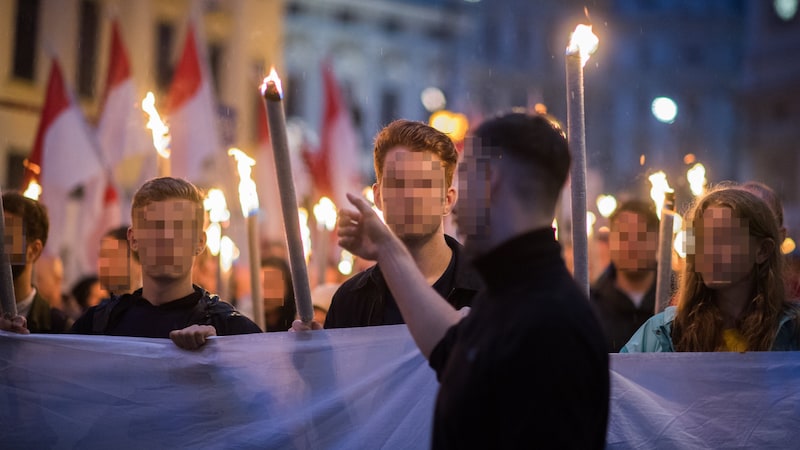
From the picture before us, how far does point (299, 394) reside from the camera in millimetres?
3623

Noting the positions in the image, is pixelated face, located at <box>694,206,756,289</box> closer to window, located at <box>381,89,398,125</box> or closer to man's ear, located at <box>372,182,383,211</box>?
man's ear, located at <box>372,182,383,211</box>

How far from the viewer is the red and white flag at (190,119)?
11.1 meters

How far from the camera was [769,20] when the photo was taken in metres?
53.3

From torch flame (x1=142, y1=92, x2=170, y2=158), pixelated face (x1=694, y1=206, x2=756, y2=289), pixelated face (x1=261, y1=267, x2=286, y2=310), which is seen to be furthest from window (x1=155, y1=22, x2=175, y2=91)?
pixelated face (x1=694, y1=206, x2=756, y2=289)

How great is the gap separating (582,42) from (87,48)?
81.2 feet

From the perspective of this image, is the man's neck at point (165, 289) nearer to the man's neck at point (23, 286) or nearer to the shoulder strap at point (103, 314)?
the shoulder strap at point (103, 314)

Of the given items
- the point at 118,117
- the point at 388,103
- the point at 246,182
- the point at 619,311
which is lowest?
the point at 619,311

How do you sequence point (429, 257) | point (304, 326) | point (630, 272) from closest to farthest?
point (304, 326)
point (429, 257)
point (630, 272)

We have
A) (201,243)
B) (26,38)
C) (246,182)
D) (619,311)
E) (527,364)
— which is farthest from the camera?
(26,38)

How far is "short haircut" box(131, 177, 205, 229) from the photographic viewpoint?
4035 mm

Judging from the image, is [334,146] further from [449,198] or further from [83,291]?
[449,198]

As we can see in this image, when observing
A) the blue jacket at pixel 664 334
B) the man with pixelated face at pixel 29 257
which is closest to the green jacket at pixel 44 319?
the man with pixelated face at pixel 29 257

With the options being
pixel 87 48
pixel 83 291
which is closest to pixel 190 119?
pixel 83 291

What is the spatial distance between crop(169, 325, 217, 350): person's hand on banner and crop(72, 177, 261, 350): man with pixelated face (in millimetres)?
243
